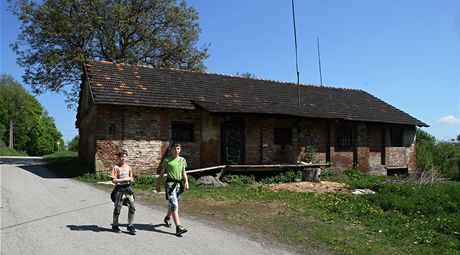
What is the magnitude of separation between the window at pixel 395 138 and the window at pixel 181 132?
13.6 m

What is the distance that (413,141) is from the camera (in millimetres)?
26094

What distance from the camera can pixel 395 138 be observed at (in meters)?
25.5

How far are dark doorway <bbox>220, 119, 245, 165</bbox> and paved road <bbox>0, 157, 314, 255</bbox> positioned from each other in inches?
346

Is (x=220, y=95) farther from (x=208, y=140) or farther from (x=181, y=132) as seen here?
(x=181, y=132)

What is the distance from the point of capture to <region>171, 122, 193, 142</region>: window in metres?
18.4

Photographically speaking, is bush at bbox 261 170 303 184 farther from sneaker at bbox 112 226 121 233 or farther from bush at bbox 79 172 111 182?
sneaker at bbox 112 226 121 233

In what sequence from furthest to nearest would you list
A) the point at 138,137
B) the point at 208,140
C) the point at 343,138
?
the point at 343,138 → the point at 208,140 → the point at 138,137

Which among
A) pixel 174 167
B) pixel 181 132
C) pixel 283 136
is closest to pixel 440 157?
pixel 283 136

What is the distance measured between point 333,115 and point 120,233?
55.1 feet

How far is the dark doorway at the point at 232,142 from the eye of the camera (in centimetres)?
1930

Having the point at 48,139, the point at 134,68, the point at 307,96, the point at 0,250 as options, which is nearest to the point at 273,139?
the point at 307,96

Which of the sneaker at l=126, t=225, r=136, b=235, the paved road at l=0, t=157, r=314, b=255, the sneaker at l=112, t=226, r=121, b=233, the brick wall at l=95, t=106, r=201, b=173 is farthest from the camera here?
the brick wall at l=95, t=106, r=201, b=173

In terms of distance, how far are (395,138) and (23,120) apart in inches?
2446

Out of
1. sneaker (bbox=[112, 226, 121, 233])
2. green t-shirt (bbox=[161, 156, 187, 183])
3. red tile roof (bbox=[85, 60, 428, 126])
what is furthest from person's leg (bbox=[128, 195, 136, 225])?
red tile roof (bbox=[85, 60, 428, 126])
